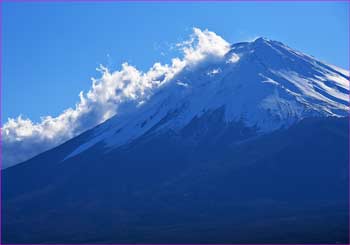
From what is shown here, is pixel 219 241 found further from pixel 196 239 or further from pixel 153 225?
pixel 153 225

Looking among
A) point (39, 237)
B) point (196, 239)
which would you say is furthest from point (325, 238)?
point (39, 237)

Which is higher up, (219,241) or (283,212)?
(283,212)

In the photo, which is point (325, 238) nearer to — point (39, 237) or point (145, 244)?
point (145, 244)

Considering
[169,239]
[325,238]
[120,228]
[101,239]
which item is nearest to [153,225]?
[120,228]

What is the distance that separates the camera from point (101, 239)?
577 feet

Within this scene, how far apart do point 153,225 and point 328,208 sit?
44.8 metres

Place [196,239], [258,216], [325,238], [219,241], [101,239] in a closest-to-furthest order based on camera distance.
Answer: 1. [325,238]
2. [219,241]
3. [196,239]
4. [101,239]
5. [258,216]

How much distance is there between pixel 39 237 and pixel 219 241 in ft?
220

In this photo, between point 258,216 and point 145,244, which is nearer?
point 145,244

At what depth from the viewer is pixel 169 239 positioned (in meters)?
157

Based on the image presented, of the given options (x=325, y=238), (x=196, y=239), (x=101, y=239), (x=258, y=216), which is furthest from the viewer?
(x=258, y=216)

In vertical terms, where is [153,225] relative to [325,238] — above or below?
above

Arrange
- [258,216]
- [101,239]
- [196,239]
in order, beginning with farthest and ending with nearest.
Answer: [258,216] < [101,239] < [196,239]

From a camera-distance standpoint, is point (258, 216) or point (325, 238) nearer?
point (325, 238)
